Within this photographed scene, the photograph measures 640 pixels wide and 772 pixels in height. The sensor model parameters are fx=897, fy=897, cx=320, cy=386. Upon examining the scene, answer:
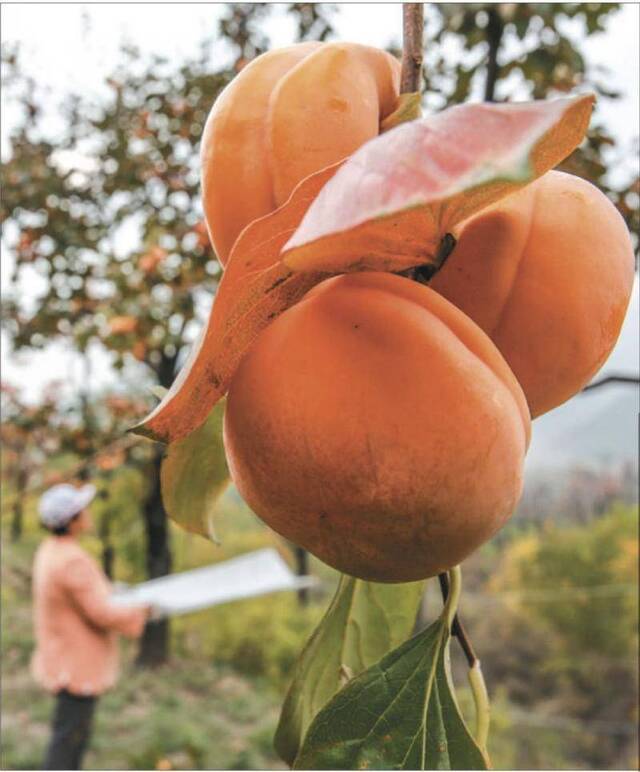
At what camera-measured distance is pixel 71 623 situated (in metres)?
2.85

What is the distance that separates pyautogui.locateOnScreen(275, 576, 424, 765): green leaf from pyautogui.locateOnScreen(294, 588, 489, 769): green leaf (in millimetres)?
106

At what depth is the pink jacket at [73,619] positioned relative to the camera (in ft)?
9.13

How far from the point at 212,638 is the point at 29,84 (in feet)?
10.9

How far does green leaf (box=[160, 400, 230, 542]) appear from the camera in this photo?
482mm

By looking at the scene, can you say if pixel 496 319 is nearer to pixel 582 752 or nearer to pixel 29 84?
pixel 29 84

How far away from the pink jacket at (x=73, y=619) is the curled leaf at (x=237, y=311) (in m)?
2.61

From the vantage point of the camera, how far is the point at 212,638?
17.8 ft

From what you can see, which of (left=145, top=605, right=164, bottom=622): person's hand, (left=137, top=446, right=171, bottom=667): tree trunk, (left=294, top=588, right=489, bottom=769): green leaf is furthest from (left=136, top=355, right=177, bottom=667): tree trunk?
(left=294, top=588, right=489, bottom=769): green leaf

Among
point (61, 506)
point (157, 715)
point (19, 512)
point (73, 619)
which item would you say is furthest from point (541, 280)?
point (19, 512)

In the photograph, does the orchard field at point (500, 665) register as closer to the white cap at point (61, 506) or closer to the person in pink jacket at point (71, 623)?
the person in pink jacket at point (71, 623)

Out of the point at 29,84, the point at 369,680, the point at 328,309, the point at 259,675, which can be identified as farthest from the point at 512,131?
the point at 259,675

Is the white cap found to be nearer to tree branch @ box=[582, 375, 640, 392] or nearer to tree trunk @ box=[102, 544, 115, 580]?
tree branch @ box=[582, 375, 640, 392]

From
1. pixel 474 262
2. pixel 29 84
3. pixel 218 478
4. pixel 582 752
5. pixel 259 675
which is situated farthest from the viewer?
pixel 259 675

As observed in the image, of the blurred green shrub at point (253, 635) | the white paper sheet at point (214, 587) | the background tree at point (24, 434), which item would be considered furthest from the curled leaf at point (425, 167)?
the blurred green shrub at point (253, 635)
